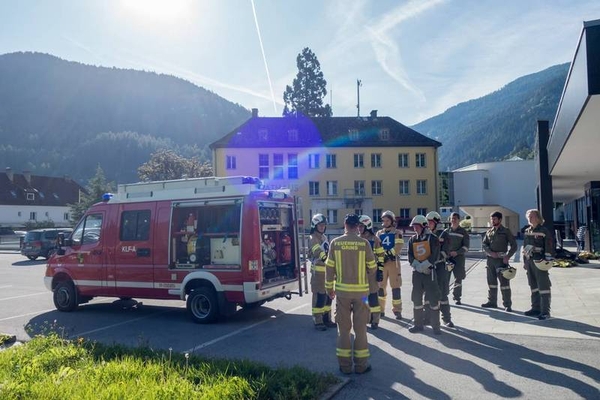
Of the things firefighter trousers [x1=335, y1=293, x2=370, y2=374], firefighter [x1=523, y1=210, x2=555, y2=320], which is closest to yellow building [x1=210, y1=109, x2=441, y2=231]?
firefighter [x1=523, y1=210, x2=555, y2=320]

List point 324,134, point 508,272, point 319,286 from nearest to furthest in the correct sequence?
point 319,286 → point 508,272 → point 324,134

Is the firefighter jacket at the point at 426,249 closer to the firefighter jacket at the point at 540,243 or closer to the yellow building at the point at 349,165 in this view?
the firefighter jacket at the point at 540,243

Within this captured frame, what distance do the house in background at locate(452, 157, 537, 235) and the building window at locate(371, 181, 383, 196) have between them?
8.93 meters

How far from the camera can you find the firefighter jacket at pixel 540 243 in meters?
8.91

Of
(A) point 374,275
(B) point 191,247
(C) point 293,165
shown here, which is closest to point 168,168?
(C) point 293,165

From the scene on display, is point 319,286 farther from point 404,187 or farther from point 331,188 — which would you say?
point 404,187

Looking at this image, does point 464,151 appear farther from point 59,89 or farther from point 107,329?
point 107,329

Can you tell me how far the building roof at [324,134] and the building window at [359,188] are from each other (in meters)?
3.81

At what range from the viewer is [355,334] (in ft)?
20.1

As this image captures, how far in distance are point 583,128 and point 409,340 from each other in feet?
19.8

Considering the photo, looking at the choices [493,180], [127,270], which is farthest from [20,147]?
[127,270]

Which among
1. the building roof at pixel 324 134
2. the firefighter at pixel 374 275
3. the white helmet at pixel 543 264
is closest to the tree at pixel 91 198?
the building roof at pixel 324 134

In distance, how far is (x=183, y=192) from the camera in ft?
32.2

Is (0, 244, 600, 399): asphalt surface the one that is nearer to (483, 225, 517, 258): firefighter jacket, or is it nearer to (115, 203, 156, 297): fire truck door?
(115, 203, 156, 297): fire truck door
